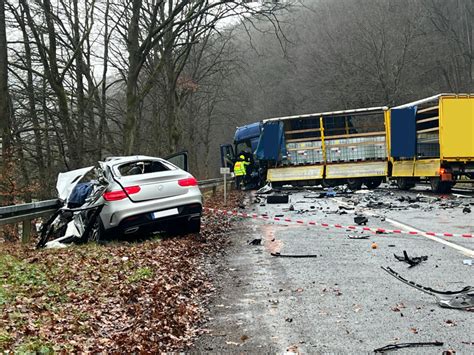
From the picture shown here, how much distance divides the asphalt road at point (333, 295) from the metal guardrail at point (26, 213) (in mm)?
4206

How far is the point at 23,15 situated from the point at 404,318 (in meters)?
18.2

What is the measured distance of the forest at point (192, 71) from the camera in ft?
60.2

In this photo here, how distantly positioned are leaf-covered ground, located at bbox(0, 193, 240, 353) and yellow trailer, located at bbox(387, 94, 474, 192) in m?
12.7

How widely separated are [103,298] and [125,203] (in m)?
3.52

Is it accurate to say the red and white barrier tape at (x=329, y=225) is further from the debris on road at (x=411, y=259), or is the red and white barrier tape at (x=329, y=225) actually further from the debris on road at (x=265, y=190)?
the debris on road at (x=265, y=190)

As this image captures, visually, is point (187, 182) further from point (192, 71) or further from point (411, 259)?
point (192, 71)

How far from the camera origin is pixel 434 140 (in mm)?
19875

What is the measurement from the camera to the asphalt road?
4296 mm

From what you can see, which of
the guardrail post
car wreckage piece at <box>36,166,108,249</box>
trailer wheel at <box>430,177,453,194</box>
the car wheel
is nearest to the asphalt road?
the car wheel

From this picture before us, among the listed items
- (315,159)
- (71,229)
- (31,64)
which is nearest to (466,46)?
(315,159)

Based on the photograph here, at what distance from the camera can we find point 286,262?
7.65 m

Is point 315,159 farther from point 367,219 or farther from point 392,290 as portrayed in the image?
point 392,290

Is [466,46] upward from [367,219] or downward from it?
upward

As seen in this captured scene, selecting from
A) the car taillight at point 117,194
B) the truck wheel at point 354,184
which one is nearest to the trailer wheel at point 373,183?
the truck wheel at point 354,184
